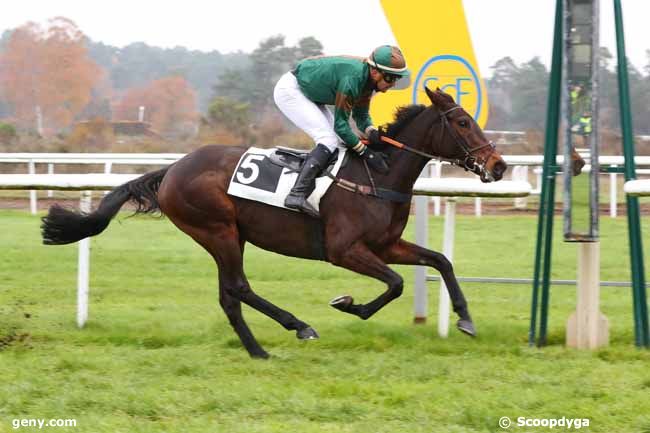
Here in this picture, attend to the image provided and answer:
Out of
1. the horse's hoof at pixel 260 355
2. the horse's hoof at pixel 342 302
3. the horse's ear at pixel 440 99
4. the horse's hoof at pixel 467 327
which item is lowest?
the horse's hoof at pixel 260 355

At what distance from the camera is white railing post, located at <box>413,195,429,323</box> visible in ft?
21.7

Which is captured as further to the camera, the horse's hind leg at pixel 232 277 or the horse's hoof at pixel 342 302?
the horse's hind leg at pixel 232 277

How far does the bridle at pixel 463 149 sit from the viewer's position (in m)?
5.66

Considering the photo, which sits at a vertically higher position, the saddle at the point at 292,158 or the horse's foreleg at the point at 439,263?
the saddle at the point at 292,158

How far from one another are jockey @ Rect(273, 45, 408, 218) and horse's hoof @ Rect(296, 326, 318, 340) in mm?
664

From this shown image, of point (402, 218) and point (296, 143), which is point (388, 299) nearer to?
point (402, 218)

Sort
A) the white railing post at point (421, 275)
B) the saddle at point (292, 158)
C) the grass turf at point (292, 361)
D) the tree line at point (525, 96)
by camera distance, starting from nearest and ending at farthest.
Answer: the grass turf at point (292, 361) < the saddle at point (292, 158) < the white railing post at point (421, 275) < the tree line at point (525, 96)

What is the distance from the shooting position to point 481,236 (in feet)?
38.0

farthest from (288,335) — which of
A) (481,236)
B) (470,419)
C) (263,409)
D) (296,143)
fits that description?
(296,143)

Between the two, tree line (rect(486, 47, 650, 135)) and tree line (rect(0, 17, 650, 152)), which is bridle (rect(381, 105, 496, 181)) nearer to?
tree line (rect(486, 47, 650, 135))

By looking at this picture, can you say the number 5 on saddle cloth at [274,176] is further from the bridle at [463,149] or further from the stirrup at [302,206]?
the bridle at [463,149]

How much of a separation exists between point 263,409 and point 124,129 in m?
23.3

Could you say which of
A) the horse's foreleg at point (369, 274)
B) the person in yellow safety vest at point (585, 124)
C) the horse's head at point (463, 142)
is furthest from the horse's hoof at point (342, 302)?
the person in yellow safety vest at point (585, 124)

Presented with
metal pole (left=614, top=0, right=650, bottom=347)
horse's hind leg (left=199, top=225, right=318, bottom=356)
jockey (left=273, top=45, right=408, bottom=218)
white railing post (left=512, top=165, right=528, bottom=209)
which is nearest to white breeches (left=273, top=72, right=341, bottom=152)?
jockey (left=273, top=45, right=408, bottom=218)
